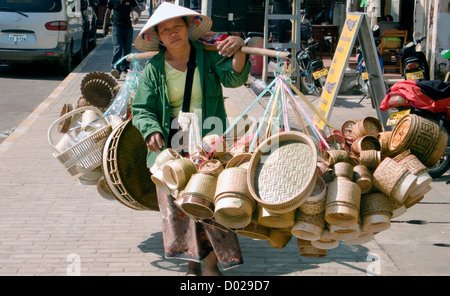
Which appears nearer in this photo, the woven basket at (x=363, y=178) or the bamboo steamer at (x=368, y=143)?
the woven basket at (x=363, y=178)

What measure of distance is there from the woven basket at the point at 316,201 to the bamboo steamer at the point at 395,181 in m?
0.28

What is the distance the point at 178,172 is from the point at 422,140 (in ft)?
3.93

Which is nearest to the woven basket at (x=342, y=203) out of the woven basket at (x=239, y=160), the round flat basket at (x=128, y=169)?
the woven basket at (x=239, y=160)

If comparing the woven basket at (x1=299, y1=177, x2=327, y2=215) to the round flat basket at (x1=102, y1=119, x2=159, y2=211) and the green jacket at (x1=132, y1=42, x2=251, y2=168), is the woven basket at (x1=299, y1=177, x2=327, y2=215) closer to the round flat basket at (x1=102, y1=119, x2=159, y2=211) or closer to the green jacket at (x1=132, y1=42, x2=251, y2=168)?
the green jacket at (x1=132, y1=42, x2=251, y2=168)

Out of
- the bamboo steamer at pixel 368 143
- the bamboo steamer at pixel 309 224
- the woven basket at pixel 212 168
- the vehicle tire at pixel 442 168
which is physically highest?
the bamboo steamer at pixel 368 143

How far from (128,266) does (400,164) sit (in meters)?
2.03

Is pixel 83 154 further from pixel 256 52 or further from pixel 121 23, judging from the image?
pixel 121 23

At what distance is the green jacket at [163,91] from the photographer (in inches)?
144

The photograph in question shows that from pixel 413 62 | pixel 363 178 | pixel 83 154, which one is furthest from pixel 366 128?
pixel 413 62

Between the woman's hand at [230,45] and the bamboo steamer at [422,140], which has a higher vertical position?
the woman's hand at [230,45]

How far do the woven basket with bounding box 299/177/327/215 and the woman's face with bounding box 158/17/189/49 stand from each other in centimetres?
124

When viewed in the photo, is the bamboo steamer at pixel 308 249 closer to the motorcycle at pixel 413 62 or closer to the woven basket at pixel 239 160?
the woven basket at pixel 239 160

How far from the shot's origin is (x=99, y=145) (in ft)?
13.5
